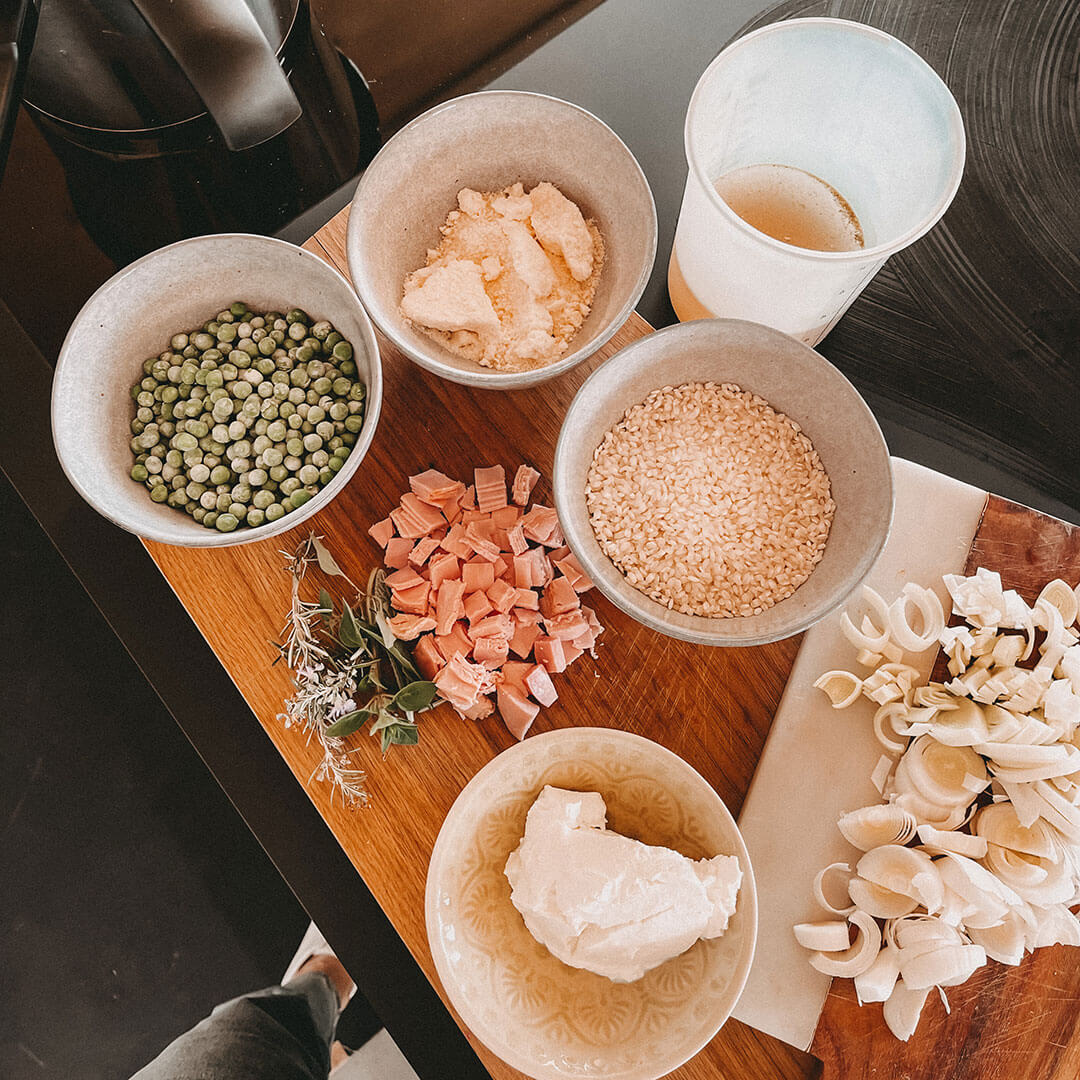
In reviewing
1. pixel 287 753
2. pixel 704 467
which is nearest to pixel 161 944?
pixel 287 753

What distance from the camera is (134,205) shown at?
110 cm

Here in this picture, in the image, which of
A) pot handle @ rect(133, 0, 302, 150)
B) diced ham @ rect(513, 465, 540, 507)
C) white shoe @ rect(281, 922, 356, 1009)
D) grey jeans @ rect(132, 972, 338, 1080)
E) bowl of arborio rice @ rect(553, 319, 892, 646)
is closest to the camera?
pot handle @ rect(133, 0, 302, 150)

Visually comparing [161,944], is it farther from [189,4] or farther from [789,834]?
[189,4]

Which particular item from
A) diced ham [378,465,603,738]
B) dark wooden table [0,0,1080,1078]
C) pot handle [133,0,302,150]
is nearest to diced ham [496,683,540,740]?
Result: diced ham [378,465,603,738]

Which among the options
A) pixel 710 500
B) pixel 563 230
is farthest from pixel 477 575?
pixel 563 230

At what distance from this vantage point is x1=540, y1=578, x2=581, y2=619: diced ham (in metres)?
0.95

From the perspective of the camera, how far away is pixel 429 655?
→ 96 centimetres

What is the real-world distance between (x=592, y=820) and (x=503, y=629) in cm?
22

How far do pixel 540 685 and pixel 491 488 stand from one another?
0.23m

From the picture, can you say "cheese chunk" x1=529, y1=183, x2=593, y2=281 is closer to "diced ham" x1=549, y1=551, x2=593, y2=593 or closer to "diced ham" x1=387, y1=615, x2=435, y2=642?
"diced ham" x1=549, y1=551, x2=593, y2=593

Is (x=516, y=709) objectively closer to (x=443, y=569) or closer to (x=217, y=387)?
(x=443, y=569)

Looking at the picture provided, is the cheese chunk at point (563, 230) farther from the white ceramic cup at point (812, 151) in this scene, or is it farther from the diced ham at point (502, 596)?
the diced ham at point (502, 596)

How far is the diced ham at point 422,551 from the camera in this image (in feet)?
3.17

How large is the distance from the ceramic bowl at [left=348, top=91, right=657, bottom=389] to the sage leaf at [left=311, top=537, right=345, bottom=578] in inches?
9.7
